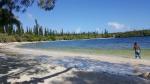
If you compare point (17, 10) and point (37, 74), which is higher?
point (17, 10)

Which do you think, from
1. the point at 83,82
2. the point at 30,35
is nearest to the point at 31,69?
the point at 83,82

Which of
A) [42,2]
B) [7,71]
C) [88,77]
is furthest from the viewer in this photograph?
[42,2]

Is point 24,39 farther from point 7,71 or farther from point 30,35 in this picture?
point 7,71

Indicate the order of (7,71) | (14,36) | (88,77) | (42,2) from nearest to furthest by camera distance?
(88,77) < (7,71) < (42,2) < (14,36)

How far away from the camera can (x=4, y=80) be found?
15.5 meters

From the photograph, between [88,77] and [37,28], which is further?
[37,28]

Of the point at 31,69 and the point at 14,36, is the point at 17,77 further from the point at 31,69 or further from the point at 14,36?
the point at 14,36

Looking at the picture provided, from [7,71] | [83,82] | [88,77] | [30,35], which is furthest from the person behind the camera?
[30,35]

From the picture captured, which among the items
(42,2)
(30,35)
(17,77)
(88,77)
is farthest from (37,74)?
(30,35)

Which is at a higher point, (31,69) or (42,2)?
(42,2)

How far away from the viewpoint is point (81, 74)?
1758cm

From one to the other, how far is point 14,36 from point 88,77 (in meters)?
120

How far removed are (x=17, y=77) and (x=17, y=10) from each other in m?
5.44

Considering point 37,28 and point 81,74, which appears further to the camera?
point 37,28
